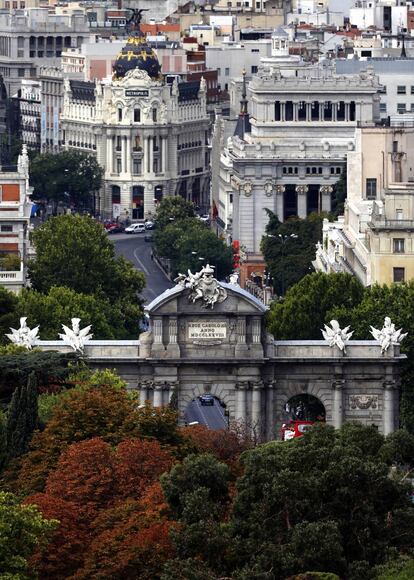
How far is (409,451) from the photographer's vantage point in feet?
392

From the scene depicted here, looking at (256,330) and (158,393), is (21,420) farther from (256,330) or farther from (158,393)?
(158,393)

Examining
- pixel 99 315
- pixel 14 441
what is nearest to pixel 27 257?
pixel 99 315

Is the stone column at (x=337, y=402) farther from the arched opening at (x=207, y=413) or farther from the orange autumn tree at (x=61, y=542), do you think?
the orange autumn tree at (x=61, y=542)

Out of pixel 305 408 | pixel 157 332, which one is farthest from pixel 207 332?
pixel 305 408

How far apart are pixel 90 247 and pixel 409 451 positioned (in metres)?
69.9

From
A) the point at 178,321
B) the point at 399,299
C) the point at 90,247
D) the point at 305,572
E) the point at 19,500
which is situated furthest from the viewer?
the point at 90,247

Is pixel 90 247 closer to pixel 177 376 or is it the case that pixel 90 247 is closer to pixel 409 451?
pixel 177 376

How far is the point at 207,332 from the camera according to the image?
147m

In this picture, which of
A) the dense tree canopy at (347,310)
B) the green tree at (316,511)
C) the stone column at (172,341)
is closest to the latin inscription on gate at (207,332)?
the stone column at (172,341)

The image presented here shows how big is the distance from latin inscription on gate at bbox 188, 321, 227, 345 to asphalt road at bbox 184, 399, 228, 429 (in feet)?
54.5

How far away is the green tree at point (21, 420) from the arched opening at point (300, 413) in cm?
2133

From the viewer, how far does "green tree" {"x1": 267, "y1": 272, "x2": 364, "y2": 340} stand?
159500 mm

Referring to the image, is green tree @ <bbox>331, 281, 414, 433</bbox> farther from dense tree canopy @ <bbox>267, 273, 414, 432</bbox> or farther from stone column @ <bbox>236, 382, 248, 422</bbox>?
stone column @ <bbox>236, 382, 248, 422</bbox>

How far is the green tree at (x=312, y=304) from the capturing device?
160 meters
